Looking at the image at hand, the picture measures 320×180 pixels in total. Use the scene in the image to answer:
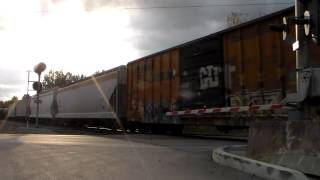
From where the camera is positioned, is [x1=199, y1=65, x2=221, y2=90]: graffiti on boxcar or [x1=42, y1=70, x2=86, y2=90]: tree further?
[x1=42, y1=70, x2=86, y2=90]: tree

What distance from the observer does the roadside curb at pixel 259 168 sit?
8.74m

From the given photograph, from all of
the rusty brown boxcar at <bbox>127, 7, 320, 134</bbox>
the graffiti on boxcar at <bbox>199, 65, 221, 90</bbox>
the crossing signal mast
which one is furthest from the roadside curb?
the graffiti on boxcar at <bbox>199, 65, 221, 90</bbox>

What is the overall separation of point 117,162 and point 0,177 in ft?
10.5

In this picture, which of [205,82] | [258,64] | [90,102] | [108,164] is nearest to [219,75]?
[205,82]

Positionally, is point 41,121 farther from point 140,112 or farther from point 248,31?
point 248,31

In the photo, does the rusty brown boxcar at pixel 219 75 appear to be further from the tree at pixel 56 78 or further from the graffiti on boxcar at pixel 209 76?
the tree at pixel 56 78

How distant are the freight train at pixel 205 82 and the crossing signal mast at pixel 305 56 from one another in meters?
4.35

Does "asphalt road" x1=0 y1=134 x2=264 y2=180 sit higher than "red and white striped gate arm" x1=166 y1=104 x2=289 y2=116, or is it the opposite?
"red and white striped gate arm" x1=166 y1=104 x2=289 y2=116

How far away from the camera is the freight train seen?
58.5ft

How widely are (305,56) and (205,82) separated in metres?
10.6

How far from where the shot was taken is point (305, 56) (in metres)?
11.2

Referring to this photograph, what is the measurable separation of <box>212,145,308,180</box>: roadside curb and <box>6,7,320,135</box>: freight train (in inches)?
217

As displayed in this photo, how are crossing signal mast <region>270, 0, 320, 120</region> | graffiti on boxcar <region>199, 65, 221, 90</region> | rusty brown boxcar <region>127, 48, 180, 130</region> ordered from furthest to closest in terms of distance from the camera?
rusty brown boxcar <region>127, 48, 180, 130</region>, graffiti on boxcar <region>199, 65, 221, 90</region>, crossing signal mast <region>270, 0, 320, 120</region>

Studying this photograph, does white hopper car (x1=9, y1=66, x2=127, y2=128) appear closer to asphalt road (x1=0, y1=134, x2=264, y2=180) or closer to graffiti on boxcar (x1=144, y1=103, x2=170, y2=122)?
graffiti on boxcar (x1=144, y1=103, x2=170, y2=122)
